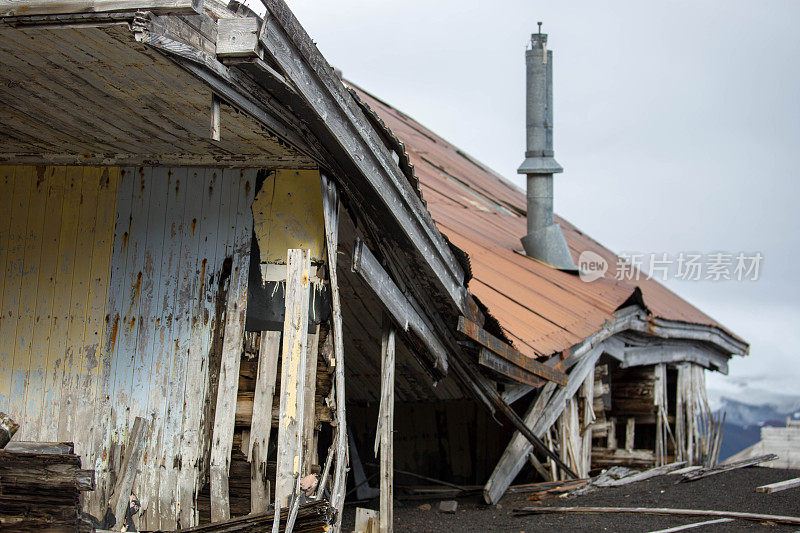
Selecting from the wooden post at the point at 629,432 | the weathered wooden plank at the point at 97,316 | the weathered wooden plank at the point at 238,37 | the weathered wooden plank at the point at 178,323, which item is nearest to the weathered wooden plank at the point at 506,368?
the weathered wooden plank at the point at 178,323

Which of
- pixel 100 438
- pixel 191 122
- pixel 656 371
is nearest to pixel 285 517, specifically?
pixel 100 438

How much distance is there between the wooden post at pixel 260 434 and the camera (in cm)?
555

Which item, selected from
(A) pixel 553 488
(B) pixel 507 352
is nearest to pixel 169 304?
(B) pixel 507 352

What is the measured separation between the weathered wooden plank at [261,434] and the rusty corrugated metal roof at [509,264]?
1649mm

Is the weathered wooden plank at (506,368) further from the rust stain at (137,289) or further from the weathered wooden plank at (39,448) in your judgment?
the weathered wooden plank at (39,448)

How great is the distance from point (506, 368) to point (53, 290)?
152 inches

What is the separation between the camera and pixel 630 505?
8.18 m

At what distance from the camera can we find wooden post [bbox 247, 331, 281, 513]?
5547 millimetres

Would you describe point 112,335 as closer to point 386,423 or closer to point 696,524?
point 386,423

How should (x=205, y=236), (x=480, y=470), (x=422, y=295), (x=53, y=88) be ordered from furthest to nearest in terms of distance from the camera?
(x=480, y=470)
(x=422, y=295)
(x=205, y=236)
(x=53, y=88)

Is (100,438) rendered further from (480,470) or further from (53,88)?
(480,470)

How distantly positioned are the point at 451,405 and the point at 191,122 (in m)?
5.97

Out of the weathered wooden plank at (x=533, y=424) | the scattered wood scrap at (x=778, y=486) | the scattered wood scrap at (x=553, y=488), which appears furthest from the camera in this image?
the scattered wood scrap at (x=553, y=488)

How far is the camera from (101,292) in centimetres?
595
